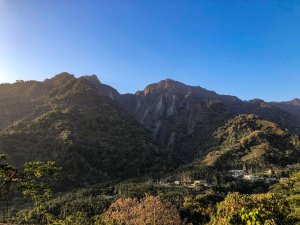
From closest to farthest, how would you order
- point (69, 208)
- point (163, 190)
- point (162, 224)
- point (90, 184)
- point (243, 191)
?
point (162, 224)
point (69, 208)
point (163, 190)
point (243, 191)
point (90, 184)

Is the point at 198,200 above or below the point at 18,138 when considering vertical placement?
below

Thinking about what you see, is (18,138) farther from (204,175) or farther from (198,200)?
(198,200)

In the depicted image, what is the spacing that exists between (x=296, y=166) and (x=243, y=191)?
5146 cm

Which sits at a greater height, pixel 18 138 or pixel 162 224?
pixel 18 138

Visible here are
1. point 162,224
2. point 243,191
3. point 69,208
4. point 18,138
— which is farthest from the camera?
point 18,138

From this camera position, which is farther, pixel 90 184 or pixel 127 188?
pixel 90 184

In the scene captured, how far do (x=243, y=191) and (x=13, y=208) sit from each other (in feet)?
304

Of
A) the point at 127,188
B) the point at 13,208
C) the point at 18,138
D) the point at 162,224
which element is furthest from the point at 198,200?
the point at 18,138

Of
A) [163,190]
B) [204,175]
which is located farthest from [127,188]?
[204,175]

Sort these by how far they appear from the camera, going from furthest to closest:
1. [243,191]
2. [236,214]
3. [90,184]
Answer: [90,184] → [243,191] → [236,214]

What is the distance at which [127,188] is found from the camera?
499ft

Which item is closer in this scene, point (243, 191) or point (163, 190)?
Result: point (163, 190)

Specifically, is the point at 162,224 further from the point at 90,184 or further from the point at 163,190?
the point at 90,184

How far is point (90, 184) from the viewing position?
595 ft
